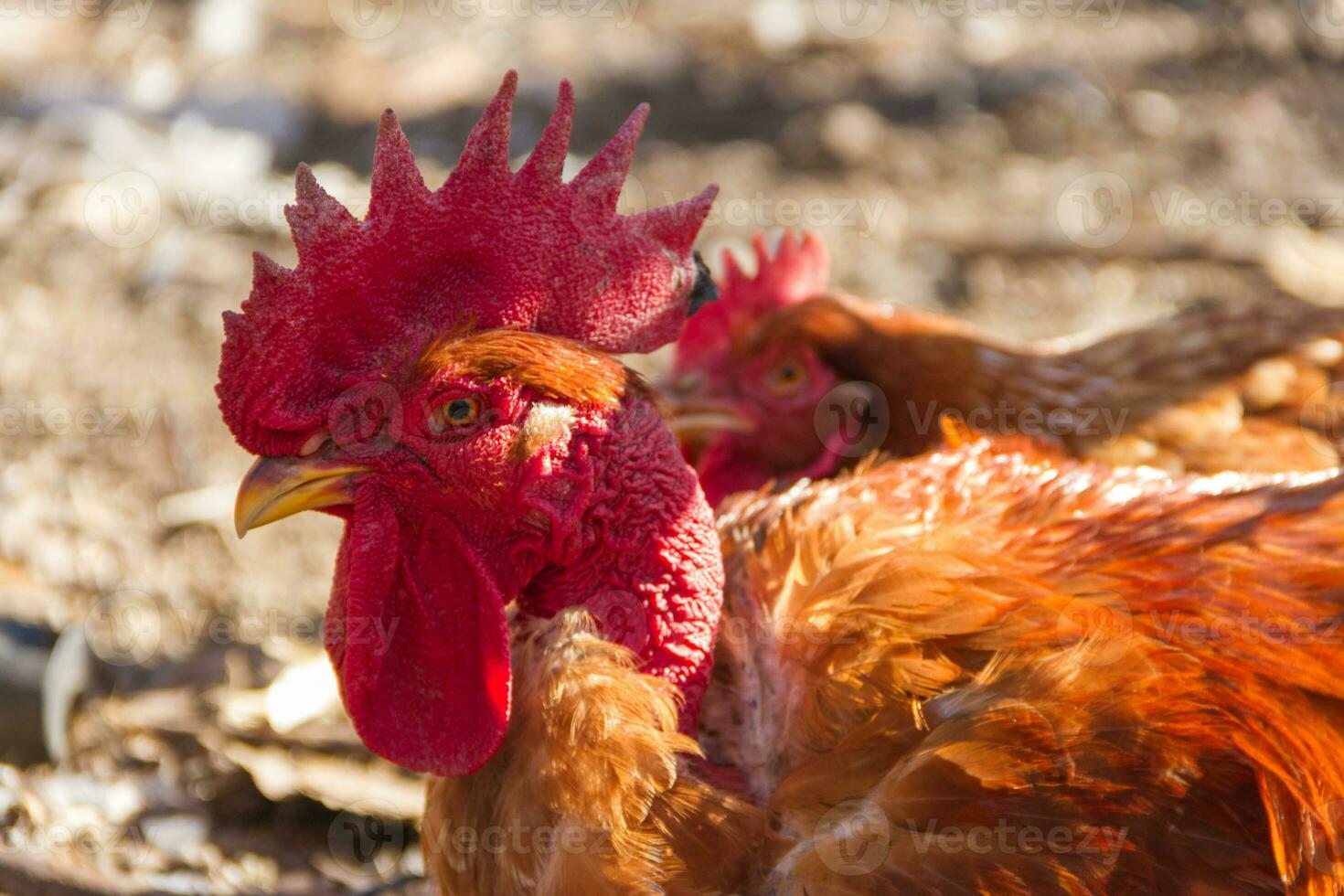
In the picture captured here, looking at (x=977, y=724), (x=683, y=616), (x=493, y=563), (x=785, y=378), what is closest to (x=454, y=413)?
(x=493, y=563)

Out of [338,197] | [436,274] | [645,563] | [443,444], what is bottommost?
[645,563]

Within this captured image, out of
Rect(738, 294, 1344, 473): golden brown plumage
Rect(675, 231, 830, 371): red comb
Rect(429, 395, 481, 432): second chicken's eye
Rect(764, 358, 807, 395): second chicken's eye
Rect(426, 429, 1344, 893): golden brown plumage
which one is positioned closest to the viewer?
Rect(426, 429, 1344, 893): golden brown plumage

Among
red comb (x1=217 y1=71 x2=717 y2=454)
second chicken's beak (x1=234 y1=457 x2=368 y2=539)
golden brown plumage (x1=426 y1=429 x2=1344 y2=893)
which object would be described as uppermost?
red comb (x1=217 y1=71 x2=717 y2=454)

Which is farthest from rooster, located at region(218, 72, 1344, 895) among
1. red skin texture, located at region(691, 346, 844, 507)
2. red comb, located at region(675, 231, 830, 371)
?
red comb, located at region(675, 231, 830, 371)

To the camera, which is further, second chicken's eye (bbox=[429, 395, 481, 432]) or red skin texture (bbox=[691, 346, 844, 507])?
red skin texture (bbox=[691, 346, 844, 507])

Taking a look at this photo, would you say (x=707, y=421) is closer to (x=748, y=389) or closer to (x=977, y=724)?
(x=748, y=389)

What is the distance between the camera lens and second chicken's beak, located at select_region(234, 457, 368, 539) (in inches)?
93.8

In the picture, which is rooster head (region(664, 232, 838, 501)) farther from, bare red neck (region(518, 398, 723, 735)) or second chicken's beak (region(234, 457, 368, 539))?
second chicken's beak (region(234, 457, 368, 539))

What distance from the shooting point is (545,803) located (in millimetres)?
2221

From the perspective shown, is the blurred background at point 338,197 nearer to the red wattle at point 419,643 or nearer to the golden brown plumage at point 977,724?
the red wattle at point 419,643

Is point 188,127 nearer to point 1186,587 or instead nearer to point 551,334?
Result: point 551,334

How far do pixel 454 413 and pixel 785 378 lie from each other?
2.48 meters

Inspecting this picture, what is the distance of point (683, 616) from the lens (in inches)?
94.6

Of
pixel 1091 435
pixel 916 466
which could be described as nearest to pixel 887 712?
pixel 916 466
